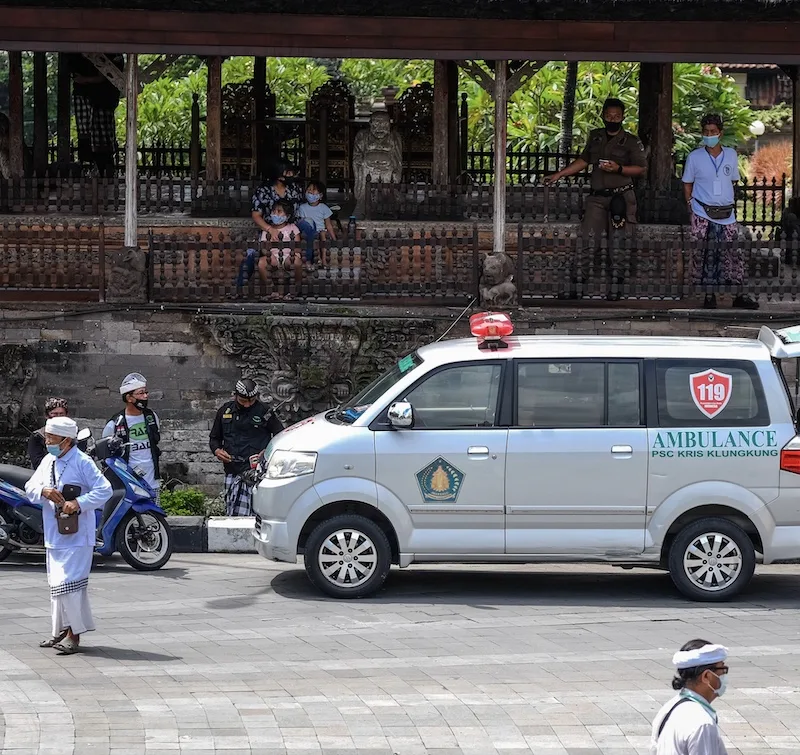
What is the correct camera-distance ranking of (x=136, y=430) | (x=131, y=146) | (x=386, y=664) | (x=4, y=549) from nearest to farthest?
(x=386, y=664) < (x=4, y=549) < (x=136, y=430) < (x=131, y=146)

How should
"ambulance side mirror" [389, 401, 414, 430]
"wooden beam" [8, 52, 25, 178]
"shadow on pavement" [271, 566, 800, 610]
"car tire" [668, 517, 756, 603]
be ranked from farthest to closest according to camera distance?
1. "wooden beam" [8, 52, 25, 178]
2. "shadow on pavement" [271, 566, 800, 610]
3. "car tire" [668, 517, 756, 603]
4. "ambulance side mirror" [389, 401, 414, 430]

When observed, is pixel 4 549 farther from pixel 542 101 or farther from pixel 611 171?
pixel 542 101

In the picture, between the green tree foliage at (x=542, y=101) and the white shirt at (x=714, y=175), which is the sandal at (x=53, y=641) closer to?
the white shirt at (x=714, y=175)

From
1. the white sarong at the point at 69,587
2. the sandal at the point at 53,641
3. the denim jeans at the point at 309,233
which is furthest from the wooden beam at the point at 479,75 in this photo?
the sandal at the point at 53,641

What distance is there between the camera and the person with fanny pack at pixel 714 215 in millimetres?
16203

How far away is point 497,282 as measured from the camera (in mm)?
16250

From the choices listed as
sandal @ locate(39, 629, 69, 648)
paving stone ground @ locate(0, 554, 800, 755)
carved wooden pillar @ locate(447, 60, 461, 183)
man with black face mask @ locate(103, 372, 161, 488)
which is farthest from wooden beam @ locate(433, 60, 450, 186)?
sandal @ locate(39, 629, 69, 648)

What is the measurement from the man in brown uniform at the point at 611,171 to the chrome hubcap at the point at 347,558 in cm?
686

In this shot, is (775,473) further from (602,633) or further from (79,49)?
(79,49)

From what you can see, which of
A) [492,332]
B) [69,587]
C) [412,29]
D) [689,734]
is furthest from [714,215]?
[689,734]

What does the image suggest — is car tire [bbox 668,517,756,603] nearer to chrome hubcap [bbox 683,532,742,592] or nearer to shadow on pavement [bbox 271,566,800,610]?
chrome hubcap [bbox 683,532,742,592]

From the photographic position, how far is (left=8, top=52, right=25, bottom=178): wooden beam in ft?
65.0

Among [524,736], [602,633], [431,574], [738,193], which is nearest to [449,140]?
[738,193]

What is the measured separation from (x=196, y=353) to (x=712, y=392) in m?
6.82
